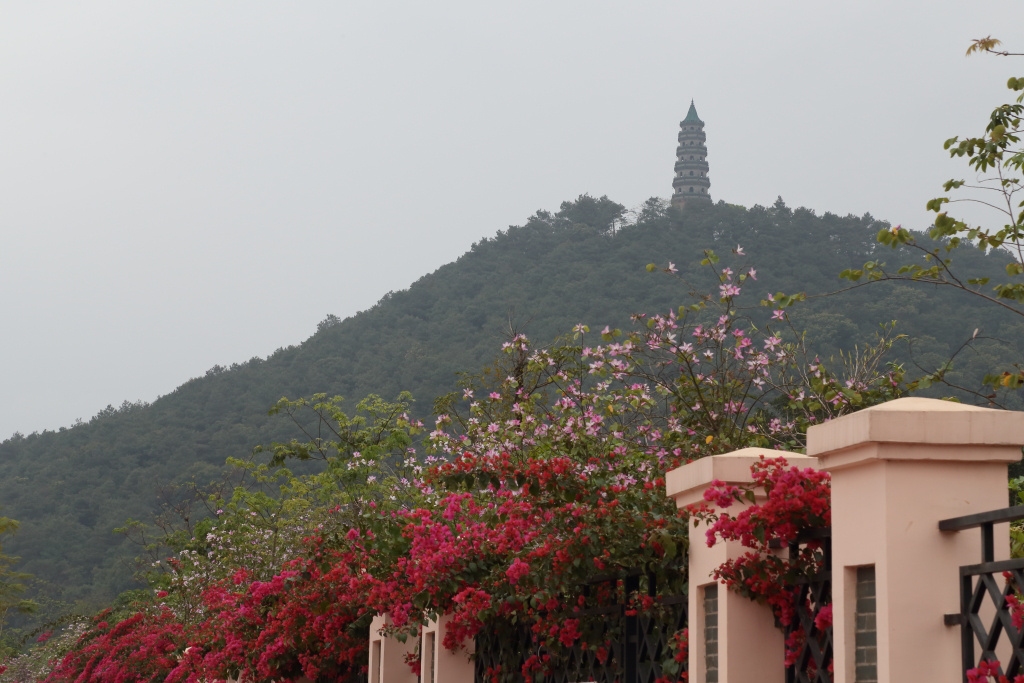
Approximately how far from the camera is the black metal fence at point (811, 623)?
415 cm

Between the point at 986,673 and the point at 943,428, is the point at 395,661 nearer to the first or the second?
the point at 943,428

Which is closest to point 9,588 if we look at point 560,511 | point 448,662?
point 448,662

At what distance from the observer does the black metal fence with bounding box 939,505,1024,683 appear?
10.5 ft

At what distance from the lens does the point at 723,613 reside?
4.68 metres

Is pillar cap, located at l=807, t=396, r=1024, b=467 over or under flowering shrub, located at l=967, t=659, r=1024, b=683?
over

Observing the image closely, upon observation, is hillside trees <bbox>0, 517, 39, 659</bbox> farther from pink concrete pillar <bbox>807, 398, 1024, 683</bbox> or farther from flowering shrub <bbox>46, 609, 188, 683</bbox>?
pink concrete pillar <bbox>807, 398, 1024, 683</bbox>

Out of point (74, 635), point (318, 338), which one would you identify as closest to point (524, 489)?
point (74, 635)

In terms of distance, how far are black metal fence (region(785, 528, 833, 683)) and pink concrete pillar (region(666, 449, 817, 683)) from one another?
0.49ft

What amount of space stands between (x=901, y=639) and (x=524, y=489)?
3.82 metres

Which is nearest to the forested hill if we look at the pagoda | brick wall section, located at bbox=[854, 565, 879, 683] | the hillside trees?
the hillside trees

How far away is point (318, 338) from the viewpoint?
2212 inches

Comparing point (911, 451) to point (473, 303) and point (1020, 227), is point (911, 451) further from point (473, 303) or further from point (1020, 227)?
point (473, 303)

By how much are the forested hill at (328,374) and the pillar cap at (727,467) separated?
3459cm

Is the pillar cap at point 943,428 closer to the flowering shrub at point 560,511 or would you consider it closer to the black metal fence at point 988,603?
the black metal fence at point 988,603
